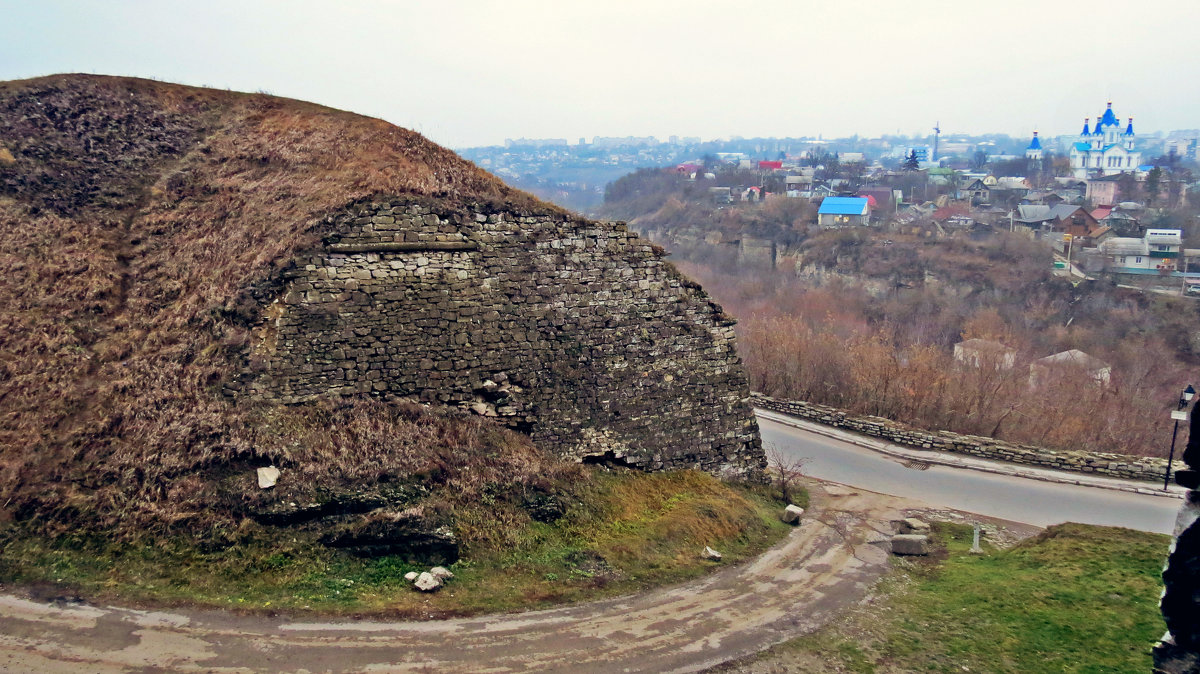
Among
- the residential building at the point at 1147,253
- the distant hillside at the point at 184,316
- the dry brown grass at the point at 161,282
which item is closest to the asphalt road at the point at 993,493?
the distant hillside at the point at 184,316

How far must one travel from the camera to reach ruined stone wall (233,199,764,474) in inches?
472

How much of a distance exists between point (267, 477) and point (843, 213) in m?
65.9

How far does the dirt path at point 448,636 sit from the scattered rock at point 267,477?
6.31ft

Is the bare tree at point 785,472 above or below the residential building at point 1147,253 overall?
below

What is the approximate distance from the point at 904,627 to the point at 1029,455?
12.4 metres

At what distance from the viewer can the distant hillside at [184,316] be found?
1044 cm

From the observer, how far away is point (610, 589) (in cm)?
1080

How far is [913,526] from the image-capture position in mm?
15117

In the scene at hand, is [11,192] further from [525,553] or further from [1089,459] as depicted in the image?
[1089,459]

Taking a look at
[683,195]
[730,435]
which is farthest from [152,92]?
[683,195]

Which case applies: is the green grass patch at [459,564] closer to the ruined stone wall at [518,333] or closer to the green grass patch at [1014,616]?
the ruined stone wall at [518,333]

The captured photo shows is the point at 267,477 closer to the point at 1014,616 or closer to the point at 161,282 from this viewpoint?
the point at 161,282

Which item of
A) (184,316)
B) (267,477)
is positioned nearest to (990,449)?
(267,477)

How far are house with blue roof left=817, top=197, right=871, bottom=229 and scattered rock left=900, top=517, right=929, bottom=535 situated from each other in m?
54.8
